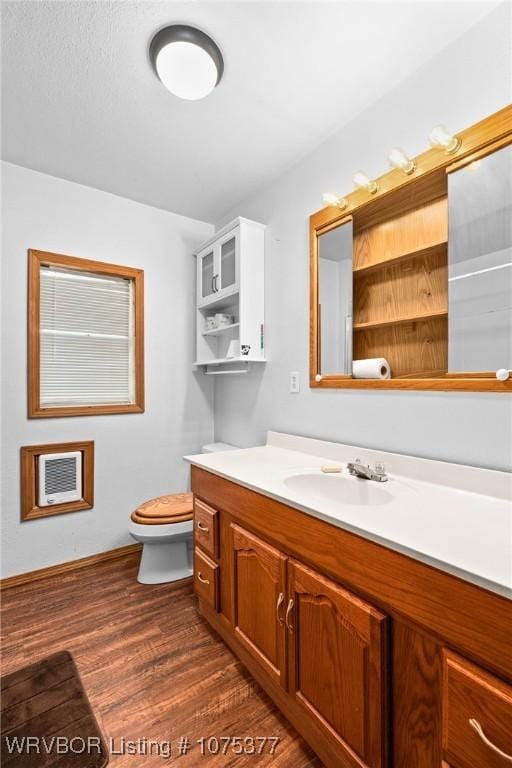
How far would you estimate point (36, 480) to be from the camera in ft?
7.16

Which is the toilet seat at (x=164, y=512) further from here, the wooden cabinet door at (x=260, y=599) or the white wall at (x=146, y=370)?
the wooden cabinet door at (x=260, y=599)

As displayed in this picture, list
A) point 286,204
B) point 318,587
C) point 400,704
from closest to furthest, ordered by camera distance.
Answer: point 400,704 < point 318,587 < point 286,204

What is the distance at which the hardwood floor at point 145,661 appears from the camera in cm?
121

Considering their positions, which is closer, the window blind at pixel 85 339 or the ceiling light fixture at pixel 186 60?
the ceiling light fixture at pixel 186 60

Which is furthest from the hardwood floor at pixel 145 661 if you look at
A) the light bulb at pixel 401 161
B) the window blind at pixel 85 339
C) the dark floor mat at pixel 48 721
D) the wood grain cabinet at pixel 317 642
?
the light bulb at pixel 401 161

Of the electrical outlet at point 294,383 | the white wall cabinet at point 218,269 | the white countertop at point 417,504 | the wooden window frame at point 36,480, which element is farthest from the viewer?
the white wall cabinet at point 218,269

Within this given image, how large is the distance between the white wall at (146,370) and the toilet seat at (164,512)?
39 centimetres

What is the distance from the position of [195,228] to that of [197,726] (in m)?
2.91

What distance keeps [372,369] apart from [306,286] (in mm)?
651

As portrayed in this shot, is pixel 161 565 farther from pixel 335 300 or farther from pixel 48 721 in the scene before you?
pixel 335 300

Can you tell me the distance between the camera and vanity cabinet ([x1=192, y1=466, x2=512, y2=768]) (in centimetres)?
69

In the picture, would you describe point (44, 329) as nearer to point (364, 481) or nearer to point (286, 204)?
point (286, 204)

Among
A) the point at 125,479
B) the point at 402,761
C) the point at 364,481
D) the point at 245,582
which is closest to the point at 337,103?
the point at 364,481

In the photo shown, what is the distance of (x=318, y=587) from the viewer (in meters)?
1.06
